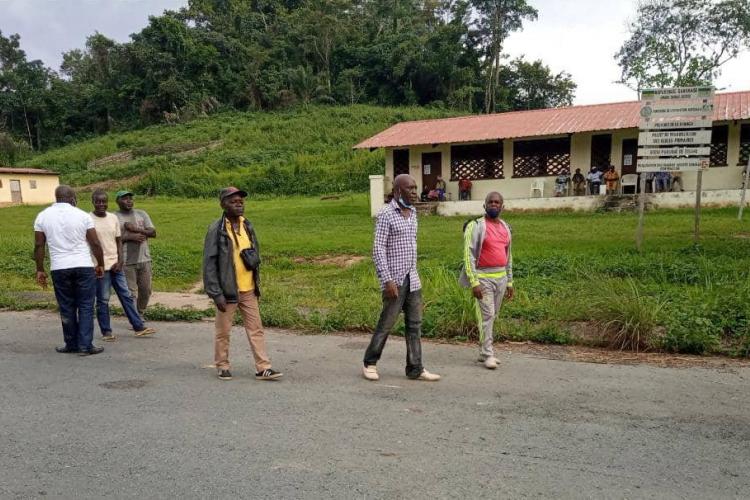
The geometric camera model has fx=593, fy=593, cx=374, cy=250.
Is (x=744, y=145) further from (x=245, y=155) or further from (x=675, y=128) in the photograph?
(x=245, y=155)

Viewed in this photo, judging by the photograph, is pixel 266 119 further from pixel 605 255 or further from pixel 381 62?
pixel 605 255

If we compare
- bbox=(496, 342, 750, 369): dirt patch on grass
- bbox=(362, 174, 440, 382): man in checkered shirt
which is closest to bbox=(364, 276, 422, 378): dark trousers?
bbox=(362, 174, 440, 382): man in checkered shirt

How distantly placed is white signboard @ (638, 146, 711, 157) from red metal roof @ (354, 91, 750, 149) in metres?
8.60

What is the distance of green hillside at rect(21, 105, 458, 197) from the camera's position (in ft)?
107

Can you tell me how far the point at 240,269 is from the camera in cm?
524

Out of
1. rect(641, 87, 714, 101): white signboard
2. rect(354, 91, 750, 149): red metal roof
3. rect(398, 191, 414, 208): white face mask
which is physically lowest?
rect(398, 191, 414, 208): white face mask

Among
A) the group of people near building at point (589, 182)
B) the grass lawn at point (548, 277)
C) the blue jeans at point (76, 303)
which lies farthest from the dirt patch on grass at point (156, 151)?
the blue jeans at point (76, 303)

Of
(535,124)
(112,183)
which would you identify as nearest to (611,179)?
(535,124)

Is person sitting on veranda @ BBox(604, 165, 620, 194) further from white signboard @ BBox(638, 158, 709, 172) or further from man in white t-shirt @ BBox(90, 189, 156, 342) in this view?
man in white t-shirt @ BBox(90, 189, 156, 342)

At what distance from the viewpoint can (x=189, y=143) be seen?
45.1 metres

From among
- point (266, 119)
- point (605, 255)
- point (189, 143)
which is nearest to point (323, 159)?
point (189, 143)

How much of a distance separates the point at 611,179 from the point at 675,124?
936 centimetres

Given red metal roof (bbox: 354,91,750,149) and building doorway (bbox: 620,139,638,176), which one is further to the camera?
building doorway (bbox: 620,139,638,176)

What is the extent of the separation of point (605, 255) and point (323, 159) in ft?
Answer: 86.1
